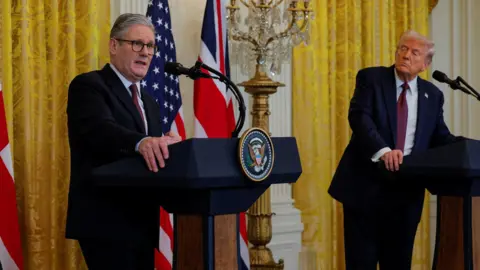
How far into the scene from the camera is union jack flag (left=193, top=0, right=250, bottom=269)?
17.9 feet

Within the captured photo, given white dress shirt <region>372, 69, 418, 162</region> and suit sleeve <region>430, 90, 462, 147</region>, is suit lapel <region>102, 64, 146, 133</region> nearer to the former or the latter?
white dress shirt <region>372, 69, 418, 162</region>

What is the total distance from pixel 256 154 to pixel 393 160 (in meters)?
1.50

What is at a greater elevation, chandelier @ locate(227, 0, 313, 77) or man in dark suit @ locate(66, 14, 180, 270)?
chandelier @ locate(227, 0, 313, 77)

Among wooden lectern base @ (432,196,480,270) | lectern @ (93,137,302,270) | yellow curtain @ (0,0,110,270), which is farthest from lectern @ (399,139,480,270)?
yellow curtain @ (0,0,110,270)

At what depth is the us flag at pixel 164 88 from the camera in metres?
5.08

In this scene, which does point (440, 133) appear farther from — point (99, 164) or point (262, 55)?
point (99, 164)

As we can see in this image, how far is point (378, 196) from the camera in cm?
445

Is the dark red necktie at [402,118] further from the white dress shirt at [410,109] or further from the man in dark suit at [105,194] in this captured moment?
the man in dark suit at [105,194]

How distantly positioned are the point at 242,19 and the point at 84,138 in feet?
11.0

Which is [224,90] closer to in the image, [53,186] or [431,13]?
[53,186]

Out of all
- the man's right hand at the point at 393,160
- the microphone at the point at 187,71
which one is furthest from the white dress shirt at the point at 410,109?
the microphone at the point at 187,71

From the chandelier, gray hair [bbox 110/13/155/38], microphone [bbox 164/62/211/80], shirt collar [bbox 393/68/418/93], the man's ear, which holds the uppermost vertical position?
the chandelier

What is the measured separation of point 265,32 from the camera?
5.46 metres

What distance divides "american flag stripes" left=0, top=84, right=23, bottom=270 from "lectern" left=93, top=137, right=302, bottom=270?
1.70 metres
